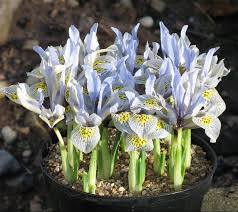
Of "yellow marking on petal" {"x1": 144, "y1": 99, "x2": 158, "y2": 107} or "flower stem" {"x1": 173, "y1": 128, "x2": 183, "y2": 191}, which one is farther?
"flower stem" {"x1": 173, "y1": 128, "x2": 183, "y2": 191}

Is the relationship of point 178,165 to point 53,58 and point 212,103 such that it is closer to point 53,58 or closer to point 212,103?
point 212,103

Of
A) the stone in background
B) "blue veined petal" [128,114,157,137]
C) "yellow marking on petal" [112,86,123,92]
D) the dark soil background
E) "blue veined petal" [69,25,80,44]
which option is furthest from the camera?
the stone in background

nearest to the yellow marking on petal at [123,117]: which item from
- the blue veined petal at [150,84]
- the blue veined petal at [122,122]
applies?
the blue veined petal at [122,122]


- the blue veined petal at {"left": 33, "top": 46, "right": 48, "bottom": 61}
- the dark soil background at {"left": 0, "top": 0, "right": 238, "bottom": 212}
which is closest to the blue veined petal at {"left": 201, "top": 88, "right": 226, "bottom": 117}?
the blue veined petal at {"left": 33, "top": 46, "right": 48, "bottom": 61}

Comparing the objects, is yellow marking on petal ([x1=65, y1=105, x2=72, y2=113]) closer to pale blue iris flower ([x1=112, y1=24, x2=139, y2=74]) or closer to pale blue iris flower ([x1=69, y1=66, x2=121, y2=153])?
pale blue iris flower ([x1=69, y1=66, x2=121, y2=153])

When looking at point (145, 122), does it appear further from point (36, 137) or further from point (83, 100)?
point (36, 137)

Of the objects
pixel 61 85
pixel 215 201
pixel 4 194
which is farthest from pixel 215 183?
pixel 61 85

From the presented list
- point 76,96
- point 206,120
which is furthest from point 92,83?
point 206,120
